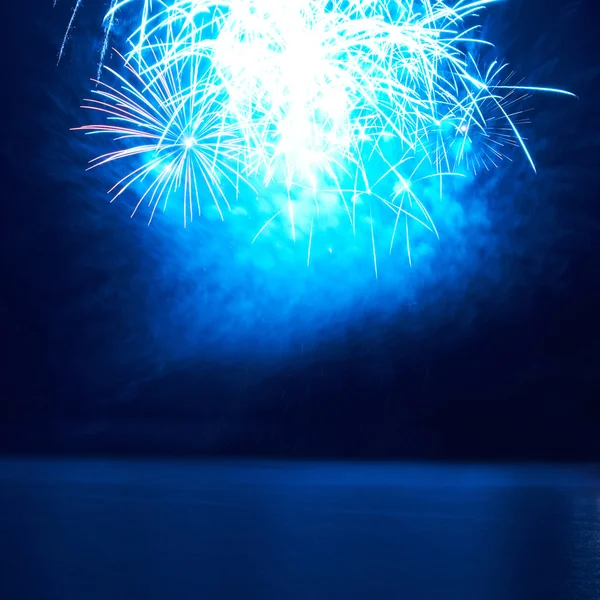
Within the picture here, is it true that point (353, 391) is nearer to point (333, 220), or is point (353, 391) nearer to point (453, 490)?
point (333, 220)

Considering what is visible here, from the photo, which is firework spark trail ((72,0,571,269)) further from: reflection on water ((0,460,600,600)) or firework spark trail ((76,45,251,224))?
reflection on water ((0,460,600,600))

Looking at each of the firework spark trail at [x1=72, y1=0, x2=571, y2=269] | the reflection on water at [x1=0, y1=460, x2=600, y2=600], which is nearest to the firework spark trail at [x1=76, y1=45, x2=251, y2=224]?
the firework spark trail at [x1=72, y1=0, x2=571, y2=269]

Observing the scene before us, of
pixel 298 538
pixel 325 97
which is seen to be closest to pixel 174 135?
pixel 325 97

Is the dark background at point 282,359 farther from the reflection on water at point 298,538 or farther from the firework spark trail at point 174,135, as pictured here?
the reflection on water at point 298,538

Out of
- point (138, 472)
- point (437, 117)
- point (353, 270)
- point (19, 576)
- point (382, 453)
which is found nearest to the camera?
point (19, 576)

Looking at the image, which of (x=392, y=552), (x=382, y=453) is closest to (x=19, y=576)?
(x=392, y=552)
